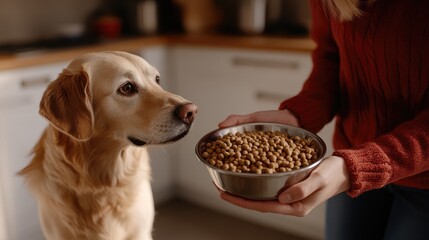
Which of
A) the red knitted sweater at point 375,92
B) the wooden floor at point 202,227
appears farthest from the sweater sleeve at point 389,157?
the wooden floor at point 202,227

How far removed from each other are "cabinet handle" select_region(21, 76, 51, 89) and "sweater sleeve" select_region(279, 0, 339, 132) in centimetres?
129

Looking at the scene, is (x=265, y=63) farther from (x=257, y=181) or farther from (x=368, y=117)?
(x=257, y=181)

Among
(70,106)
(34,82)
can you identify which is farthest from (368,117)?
(34,82)

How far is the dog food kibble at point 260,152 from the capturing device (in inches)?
32.8

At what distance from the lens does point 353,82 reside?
1.07 metres

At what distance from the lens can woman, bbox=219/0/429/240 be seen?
803 mm

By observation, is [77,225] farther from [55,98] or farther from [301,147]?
[301,147]

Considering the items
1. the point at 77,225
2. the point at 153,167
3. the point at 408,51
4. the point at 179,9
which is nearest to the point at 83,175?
the point at 77,225

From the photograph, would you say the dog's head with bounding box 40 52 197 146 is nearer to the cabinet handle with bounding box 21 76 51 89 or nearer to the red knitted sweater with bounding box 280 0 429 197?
the red knitted sweater with bounding box 280 0 429 197

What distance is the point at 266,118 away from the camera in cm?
108

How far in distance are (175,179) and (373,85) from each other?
1.97 metres

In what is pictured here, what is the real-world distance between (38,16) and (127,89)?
1.72 meters

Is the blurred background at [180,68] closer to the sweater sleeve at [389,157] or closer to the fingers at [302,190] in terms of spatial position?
the sweater sleeve at [389,157]

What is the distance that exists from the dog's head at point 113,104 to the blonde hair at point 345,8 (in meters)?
0.41
